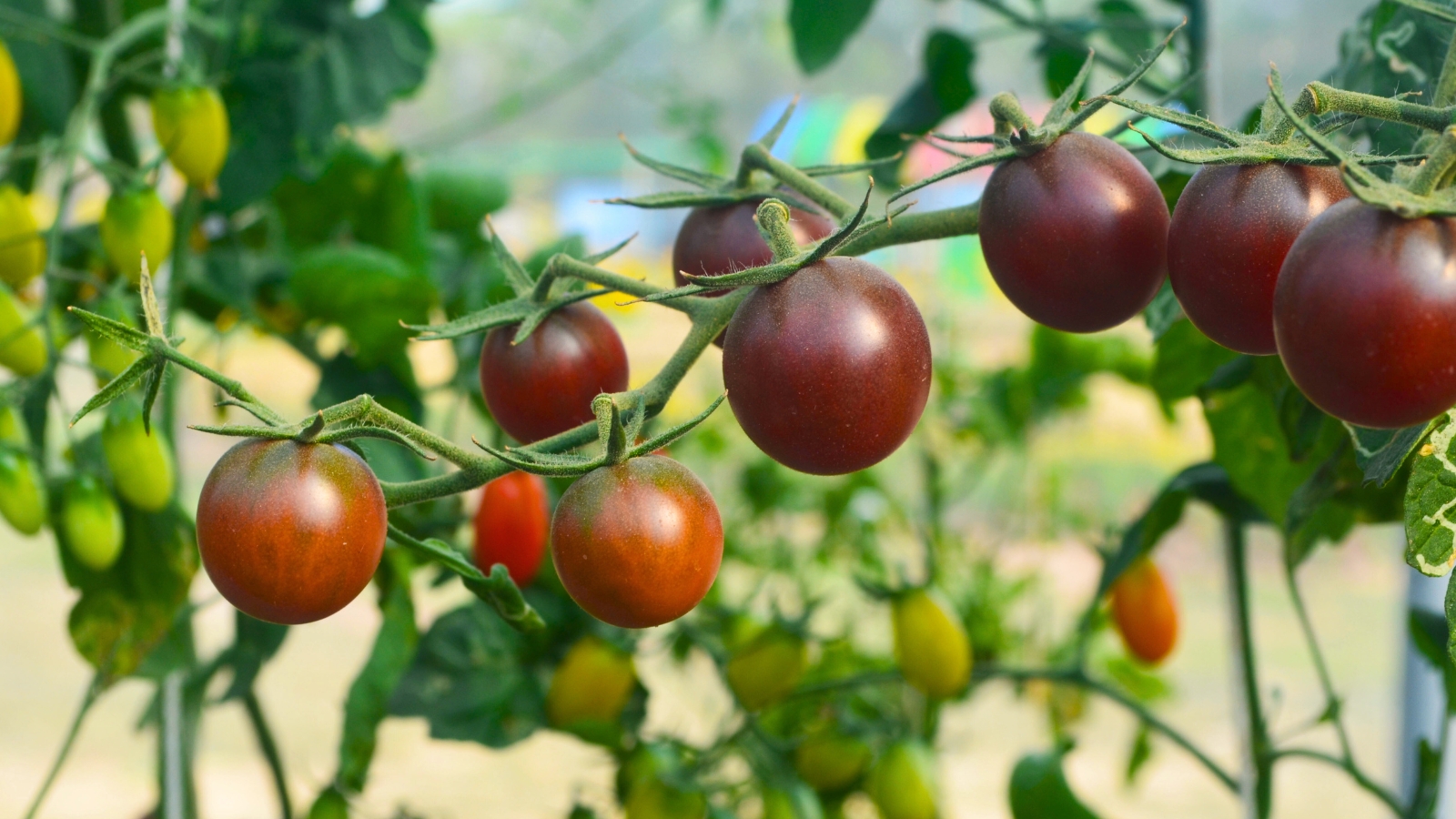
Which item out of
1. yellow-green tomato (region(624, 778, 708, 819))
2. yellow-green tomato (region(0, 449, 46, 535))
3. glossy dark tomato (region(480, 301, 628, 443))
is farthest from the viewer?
yellow-green tomato (region(624, 778, 708, 819))

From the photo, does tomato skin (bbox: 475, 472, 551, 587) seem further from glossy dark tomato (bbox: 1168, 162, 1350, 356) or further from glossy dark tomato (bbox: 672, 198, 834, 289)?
glossy dark tomato (bbox: 1168, 162, 1350, 356)

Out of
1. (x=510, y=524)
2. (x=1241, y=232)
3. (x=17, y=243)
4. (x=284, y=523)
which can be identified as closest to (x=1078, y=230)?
(x=1241, y=232)

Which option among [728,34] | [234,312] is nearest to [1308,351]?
[234,312]

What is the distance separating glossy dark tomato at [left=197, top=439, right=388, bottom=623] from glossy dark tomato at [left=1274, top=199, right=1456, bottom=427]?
0.60 feet

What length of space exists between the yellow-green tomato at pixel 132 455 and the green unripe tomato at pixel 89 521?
17 mm

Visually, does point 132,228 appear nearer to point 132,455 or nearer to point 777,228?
point 132,455

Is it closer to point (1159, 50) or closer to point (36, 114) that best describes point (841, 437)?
point (1159, 50)

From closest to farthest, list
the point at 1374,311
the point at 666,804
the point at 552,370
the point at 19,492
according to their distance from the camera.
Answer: the point at 1374,311, the point at 552,370, the point at 19,492, the point at 666,804

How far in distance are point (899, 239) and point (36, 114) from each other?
67 cm

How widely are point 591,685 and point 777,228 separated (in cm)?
46

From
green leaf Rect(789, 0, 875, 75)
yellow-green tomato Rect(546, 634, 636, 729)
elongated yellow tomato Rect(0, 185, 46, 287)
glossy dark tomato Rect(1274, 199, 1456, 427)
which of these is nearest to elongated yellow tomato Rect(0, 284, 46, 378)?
elongated yellow tomato Rect(0, 185, 46, 287)

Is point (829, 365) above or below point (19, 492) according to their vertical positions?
above

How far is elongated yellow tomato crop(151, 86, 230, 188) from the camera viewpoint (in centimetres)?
56

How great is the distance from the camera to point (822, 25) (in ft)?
2.16
